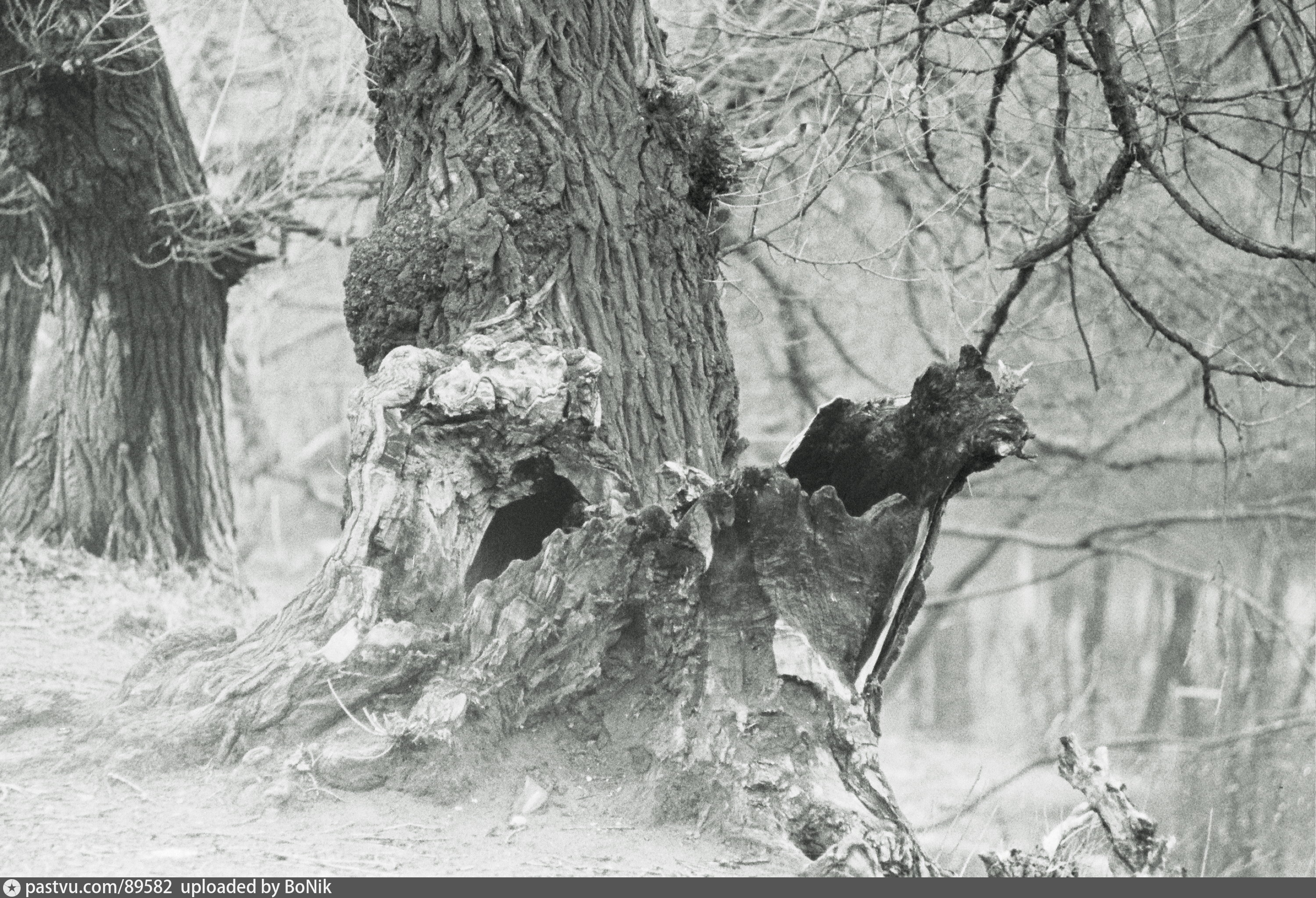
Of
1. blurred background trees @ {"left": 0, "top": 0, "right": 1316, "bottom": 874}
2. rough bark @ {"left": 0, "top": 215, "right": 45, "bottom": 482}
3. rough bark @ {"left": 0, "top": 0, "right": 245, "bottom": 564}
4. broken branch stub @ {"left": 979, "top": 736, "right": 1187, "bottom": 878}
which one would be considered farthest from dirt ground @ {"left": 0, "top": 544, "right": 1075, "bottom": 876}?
rough bark @ {"left": 0, "top": 215, "right": 45, "bottom": 482}

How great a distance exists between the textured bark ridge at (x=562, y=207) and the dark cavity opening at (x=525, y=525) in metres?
0.21

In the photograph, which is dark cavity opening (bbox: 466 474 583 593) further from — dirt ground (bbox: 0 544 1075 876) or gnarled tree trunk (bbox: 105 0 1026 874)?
dirt ground (bbox: 0 544 1075 876)

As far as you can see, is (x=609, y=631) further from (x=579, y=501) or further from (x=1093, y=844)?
(x=1093, y=844)

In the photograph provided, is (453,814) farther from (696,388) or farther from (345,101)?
(345,101)

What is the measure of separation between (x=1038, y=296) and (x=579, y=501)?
268 inches

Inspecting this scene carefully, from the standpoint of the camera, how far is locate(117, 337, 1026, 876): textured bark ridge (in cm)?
297

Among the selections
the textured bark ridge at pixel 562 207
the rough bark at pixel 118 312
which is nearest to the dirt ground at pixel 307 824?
the textured bark ridge at pixel 562 207

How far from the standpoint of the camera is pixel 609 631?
10.3ft

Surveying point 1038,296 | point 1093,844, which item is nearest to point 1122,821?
→ point 1093,844

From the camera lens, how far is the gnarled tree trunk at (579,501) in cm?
301

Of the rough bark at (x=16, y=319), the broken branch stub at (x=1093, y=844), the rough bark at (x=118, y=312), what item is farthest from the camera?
the rough bark at (x=16, y=319)

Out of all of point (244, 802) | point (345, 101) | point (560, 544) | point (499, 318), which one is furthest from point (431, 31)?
point (345, 101)

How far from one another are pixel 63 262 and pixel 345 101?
1.89 meters

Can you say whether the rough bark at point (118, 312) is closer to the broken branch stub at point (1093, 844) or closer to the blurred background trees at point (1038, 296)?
the blurred background trees at point (1038, 296)
